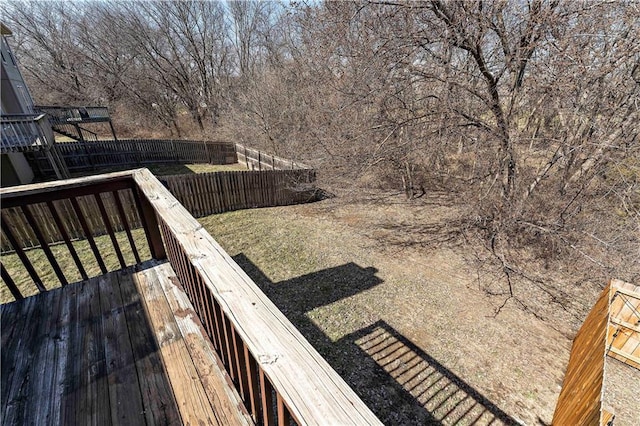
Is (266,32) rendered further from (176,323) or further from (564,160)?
(176,323)

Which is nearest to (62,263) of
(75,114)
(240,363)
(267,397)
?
(240,363)

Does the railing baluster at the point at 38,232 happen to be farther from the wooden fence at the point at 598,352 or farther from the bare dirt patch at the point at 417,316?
the wooden fence at the point at 598,352

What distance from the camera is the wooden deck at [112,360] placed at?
4.58 feet

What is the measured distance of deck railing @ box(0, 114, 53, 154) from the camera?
23.5 feet

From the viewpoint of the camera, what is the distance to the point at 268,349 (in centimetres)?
86

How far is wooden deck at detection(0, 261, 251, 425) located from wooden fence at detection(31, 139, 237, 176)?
465 inches

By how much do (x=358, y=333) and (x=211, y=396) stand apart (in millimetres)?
2985

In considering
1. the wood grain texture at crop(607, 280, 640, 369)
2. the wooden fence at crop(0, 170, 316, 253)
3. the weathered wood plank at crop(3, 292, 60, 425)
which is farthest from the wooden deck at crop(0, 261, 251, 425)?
the wooden fence at crop(0, 170, 316, 253)

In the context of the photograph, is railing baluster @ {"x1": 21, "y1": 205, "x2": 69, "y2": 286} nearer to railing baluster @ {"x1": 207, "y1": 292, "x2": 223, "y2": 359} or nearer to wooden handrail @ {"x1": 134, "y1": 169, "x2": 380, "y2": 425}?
wooden handrail @ {"x1": 134, "y1": 169, "x2": 380, "y2": 425}

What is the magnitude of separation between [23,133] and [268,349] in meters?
10.8

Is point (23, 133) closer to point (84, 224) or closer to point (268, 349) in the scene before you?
point (84, 224)

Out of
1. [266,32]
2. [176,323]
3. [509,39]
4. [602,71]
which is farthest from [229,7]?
[176,323]

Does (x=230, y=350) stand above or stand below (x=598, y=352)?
above

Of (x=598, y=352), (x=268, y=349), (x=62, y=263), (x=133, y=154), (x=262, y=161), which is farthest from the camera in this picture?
(x=133, y=154)
